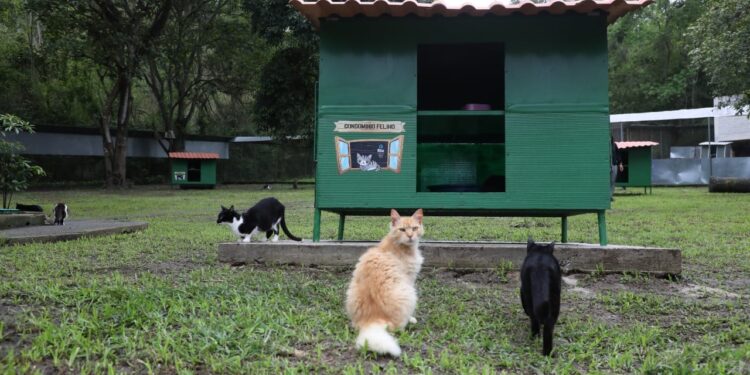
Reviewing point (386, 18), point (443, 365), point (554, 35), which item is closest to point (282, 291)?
point (443, 365)

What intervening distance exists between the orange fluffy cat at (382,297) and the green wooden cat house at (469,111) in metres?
1.83

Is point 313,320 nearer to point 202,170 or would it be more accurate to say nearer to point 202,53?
point 202,170

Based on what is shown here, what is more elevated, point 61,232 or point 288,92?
point 288,92

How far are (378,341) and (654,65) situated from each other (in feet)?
134

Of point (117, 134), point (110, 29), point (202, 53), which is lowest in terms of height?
point (117, 134)

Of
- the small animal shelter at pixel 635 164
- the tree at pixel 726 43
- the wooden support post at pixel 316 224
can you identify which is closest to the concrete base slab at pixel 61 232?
the wooden support post at pixel 316 224

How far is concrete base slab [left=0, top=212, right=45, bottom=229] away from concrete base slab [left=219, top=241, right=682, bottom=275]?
513cm

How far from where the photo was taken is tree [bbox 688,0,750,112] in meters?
15.7

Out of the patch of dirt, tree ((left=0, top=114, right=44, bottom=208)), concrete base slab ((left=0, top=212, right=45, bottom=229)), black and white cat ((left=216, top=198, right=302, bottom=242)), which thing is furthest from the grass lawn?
tree ((left=0, top=114, right=44, bottom=208))

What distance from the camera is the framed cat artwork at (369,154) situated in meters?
5.78

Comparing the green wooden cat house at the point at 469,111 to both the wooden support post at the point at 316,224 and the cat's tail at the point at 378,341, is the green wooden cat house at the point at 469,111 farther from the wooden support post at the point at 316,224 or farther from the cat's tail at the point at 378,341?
the cat's tail at the point at 378,341

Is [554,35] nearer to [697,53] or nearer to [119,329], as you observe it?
[119,329]

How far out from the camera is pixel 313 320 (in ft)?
12.3

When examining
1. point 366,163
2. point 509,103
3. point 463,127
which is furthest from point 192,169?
point 509,103
